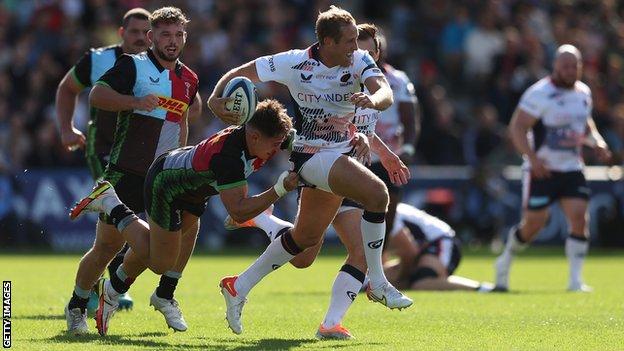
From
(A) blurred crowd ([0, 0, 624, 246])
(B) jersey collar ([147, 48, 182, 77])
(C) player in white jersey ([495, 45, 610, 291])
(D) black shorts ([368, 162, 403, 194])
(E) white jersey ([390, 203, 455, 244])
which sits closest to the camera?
(B) jersey collar ([147, 48, 182, 77])

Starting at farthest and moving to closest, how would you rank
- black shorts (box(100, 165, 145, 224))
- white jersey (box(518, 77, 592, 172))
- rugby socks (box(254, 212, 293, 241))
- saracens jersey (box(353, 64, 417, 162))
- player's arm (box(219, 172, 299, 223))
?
white jersey (box(518, 77, 592, 172)) < saracens jersey (box(353, 64, 417, 162)) < rugby socks (box(254, 212, 293, 241)) < black shorts (box(100, 165, 145, 224)) < player's arm (box(219, 172, 299, 223))

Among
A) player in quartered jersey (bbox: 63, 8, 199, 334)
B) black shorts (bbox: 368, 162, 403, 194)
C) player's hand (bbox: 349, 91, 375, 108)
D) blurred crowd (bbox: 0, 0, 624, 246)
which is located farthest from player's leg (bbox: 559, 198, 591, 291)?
blurred crowd (bbox: 0, 0, 624, 246)

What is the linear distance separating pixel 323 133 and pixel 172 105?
1312 millimetres

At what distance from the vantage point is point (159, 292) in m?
10.3

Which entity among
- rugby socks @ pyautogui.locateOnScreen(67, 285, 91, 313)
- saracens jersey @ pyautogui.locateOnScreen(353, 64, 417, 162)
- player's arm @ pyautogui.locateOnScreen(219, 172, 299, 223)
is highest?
player's arm @ pyautogui.locateOnScreen(219, 172, 299, 223)

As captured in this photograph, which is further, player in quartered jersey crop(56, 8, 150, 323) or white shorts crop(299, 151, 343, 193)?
player in quartered jersey crop(56, 8, 150, 323)

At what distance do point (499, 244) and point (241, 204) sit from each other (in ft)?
49.1

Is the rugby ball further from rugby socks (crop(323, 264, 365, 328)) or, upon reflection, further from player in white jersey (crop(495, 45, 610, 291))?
player in white jersey (crop(495, 45, 610, 291))

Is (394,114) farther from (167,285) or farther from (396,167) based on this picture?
(167,285)

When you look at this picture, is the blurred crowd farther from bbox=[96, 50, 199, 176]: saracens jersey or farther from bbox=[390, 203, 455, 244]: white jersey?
bbox=[96, 50, 199, 176]: saracens jersey

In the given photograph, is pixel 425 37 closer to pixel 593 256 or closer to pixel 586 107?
pixel 593 256

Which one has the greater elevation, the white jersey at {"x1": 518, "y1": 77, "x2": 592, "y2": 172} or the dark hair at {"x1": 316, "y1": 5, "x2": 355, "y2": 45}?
the dark hair at {"x1": 316, "y1": 5, "x2": 355, "y2": 45}

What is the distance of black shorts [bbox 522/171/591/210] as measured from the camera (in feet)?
51.8

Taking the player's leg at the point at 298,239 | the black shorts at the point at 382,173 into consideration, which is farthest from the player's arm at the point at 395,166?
the black shorts at the point at 382,173
